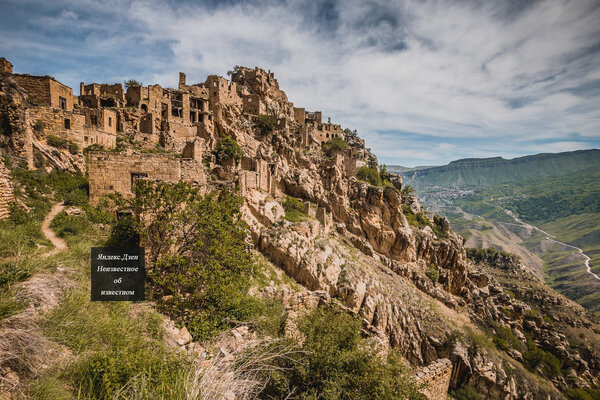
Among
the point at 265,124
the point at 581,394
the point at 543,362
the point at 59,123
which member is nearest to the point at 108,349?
the point at 59,123

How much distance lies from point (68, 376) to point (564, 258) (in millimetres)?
181123

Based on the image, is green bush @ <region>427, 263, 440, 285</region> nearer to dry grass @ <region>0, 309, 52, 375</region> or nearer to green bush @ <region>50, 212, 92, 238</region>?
green bush @ <region>50, 212, 92, 238</region>

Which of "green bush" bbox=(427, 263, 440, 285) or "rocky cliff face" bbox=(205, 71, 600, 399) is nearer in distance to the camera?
"rocky cliff face" bbox=(205, 71, 600, 399)

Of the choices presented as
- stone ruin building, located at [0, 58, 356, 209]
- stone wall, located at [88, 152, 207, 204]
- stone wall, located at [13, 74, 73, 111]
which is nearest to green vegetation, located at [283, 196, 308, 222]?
stone ruin building, located at [0, 58, 356, 209]

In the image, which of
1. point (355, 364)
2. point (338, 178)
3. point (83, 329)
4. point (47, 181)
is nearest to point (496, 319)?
point (338, 178)

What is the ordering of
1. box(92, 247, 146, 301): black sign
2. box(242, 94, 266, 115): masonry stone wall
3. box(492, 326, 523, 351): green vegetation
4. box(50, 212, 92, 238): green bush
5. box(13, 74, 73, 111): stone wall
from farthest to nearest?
box(242, 94, 266, 115): masonry stone wall, box(492, 326, 523, 351): green vegetation, box(13, 74, 73, 111): stone wall, box(50, 212, 92, 238): green bush, box(92, 247, 146, 301): black sign

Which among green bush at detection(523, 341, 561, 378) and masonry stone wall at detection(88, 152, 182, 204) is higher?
masonry stone wall at detection(88, 152, 182, 204)

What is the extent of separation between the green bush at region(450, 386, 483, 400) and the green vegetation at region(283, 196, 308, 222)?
21.7 metres

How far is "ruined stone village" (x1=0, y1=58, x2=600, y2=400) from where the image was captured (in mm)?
13592

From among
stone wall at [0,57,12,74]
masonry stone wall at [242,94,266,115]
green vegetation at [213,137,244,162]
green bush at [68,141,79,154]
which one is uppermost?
masonry stone wall at [242,94,266,115]

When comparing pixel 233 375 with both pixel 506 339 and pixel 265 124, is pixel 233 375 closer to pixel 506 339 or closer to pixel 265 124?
pixel 265 124

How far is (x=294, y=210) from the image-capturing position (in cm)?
2828

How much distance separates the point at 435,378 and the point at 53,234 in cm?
1802

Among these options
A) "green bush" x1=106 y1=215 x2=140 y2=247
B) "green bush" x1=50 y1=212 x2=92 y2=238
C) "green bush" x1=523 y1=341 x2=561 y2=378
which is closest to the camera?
"green bush" x1=50 y1=212 x2=92 y2=238
